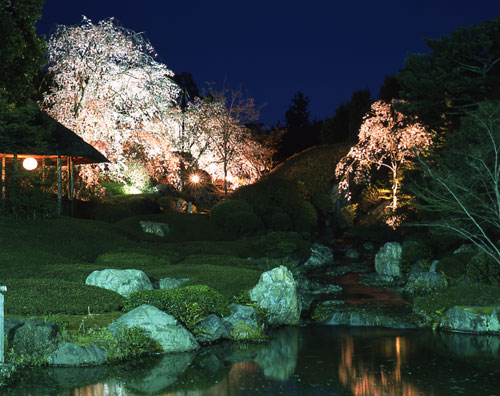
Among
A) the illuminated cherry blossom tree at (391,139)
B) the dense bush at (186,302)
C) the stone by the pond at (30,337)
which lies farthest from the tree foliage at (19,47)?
the illuminated cherry blossom tree at (391,139)

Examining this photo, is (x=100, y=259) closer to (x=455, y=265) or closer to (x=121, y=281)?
(x=121, y=281)

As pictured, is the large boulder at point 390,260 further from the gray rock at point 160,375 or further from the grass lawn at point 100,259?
the gray rock at point 160,375

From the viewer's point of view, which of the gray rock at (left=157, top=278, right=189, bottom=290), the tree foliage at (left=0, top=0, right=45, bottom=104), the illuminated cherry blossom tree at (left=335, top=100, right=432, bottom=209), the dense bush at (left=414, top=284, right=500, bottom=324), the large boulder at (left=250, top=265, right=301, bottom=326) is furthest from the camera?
the illuminated cherry blossom tree at (left=335, top=100, right=432, bottom=209)

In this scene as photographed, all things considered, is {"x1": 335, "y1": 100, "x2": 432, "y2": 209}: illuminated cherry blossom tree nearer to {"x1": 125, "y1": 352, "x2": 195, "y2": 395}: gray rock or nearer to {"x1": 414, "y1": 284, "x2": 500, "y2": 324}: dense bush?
{"x1": 414, "y1": 284, "x2": 500, "y2": 324}: dense bush

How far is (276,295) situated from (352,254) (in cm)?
1184

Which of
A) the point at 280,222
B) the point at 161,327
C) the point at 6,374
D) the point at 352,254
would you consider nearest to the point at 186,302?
the point at 161,327

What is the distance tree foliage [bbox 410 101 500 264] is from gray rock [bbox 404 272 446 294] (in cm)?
170

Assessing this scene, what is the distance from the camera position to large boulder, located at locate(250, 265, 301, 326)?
41.4 feet

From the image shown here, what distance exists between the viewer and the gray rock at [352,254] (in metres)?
23.9

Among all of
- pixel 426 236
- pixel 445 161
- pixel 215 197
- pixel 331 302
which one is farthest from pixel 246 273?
pixel 215 197

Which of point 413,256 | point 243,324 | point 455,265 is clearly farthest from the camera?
point 413,256

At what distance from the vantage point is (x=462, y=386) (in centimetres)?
822

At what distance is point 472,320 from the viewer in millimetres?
11898

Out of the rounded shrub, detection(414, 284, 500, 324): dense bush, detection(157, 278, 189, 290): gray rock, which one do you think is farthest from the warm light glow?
detection(414, 284, 500, 324): dense bush
